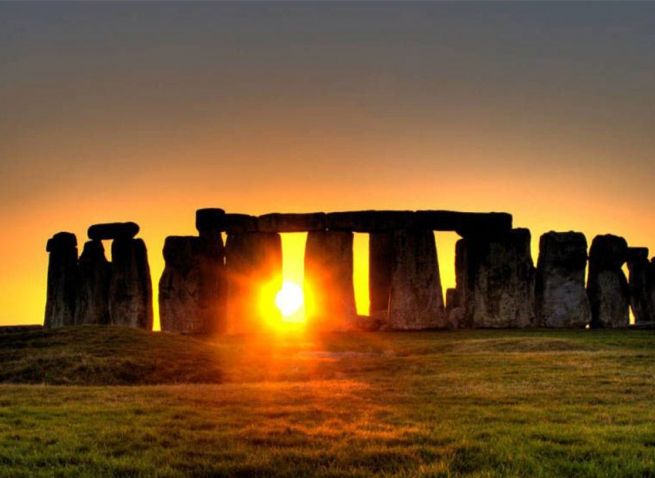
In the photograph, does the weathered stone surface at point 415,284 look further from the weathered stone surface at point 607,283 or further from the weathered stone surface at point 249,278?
the weathered stone surface at point 607,283

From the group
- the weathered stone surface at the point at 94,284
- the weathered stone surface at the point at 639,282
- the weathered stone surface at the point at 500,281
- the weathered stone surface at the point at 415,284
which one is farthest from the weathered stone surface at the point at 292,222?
the weathered stone surface at the point at 639,282

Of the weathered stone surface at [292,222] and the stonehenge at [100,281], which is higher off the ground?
the weathered stone surface at [292,222]

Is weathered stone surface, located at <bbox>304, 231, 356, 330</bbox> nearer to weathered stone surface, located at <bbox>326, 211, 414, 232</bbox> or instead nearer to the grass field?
weathered stone surface, located at <bbox>326, 211, 414, 232</bbox>

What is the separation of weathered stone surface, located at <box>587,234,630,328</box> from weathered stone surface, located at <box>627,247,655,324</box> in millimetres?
8427

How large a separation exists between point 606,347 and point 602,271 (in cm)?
1304

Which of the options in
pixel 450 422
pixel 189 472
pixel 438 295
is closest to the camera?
pixel 189 472

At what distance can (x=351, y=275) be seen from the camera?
35094 mm

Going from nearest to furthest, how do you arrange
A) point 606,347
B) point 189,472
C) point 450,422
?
point 189,472 → point 450,422 → point 606,347

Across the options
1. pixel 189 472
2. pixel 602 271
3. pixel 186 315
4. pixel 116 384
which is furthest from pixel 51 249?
pixel 189 472

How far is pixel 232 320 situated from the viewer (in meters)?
35.7

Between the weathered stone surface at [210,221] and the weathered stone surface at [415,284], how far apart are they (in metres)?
7.75

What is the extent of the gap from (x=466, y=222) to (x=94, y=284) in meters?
17.1

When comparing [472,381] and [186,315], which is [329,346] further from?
[472,381]

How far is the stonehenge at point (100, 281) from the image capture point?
36531 mm
